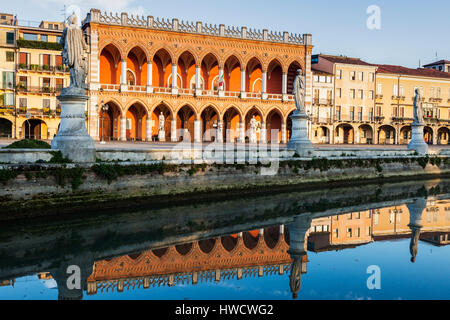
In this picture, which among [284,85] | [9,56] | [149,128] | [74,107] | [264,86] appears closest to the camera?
[74,107]

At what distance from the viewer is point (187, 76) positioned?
40844 mm

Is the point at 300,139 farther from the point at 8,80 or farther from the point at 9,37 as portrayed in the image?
the point at 9,37

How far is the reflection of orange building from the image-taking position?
115ft

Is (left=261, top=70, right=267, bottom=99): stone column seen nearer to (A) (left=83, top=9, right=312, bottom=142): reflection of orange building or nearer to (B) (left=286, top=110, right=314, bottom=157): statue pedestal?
(A) (left=83, top=9, right=312, bottom=142): reflection of orange building

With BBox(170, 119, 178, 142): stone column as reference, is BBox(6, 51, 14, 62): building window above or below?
above

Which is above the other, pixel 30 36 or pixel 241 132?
pixel 30 36

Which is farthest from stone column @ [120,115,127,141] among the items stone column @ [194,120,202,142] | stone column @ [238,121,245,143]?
stone column @ [238,121,245,143]

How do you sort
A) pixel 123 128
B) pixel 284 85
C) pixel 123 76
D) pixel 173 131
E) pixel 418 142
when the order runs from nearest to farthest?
pixel 418 142, pixel 123 76, pixel 123 128, pixel 173 131, pixel 284 85

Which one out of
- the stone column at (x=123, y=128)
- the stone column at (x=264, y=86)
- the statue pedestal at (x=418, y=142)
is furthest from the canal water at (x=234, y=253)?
the stone column at (x=264, y=86)

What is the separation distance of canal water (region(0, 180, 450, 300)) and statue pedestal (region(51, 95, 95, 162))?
6.52 feet

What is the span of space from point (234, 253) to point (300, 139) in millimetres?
11465

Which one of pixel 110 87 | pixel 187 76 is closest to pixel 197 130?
pixel 187 76

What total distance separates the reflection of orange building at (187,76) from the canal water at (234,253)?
2212 cm

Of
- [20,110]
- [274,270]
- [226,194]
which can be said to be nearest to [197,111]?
[20,110]
